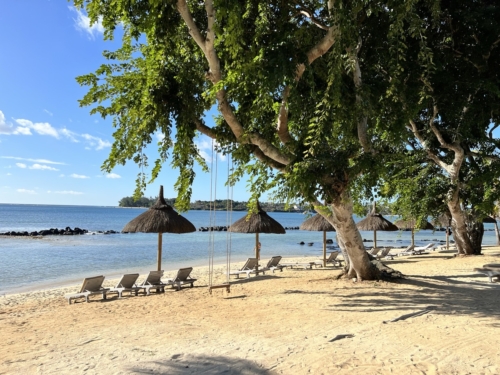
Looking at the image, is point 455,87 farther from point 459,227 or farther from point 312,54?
point 459,227

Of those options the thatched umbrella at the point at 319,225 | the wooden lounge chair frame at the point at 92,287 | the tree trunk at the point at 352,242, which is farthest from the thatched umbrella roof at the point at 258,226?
the wooden lounge chair frame at the point at 92,287

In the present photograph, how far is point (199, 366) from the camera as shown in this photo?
4.18 m

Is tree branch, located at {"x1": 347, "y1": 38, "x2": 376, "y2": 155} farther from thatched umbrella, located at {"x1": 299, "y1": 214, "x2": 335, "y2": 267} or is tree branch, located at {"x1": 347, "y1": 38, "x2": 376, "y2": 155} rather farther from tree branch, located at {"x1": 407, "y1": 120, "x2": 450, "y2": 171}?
thatched umbrella, located at {"x1": 299, "y1": 214, "x2": 335, "y2": 267}

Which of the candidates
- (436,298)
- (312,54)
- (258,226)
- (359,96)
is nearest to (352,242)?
(436,298)

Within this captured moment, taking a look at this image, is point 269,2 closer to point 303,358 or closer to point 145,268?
point 303,358

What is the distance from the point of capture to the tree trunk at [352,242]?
9023mm

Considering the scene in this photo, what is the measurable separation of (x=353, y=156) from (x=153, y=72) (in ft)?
14.7

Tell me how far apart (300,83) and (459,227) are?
1096 centimetres

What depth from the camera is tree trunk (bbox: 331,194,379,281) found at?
355 inches

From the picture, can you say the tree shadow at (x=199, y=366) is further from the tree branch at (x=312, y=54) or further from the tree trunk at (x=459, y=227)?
the tree trunk at (x=459, y=227)

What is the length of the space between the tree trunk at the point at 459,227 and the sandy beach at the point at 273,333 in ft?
18.8

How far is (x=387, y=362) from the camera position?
4.17 m

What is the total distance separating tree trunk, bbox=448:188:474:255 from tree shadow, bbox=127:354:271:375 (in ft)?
40.7

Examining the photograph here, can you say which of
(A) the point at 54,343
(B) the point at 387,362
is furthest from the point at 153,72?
(B) the point at 387,362
